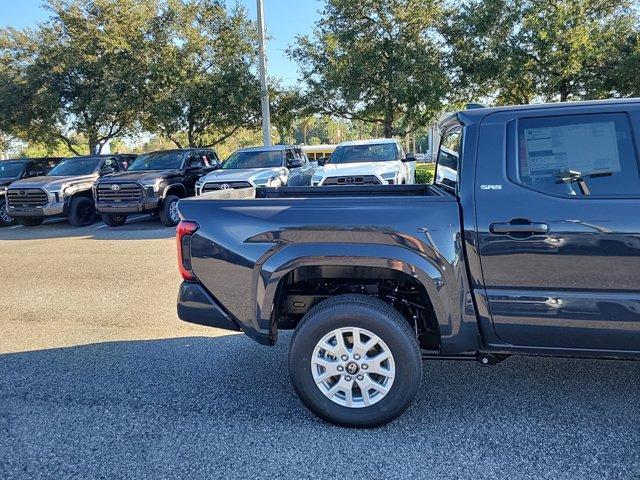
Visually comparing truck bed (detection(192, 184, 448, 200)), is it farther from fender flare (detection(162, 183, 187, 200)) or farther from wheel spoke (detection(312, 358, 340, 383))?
fender flare (detection(162, 183, 187, 200))

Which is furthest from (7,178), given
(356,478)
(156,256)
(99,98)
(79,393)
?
(356,478)

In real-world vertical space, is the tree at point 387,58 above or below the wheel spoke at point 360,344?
above

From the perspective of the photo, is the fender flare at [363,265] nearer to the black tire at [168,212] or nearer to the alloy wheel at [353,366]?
the alloy wheel at [353,366]

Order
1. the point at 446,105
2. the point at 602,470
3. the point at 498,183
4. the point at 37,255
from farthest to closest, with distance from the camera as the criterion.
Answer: the point at 446,105
the point at 37,255
the point at 498,183
the point at 602,470

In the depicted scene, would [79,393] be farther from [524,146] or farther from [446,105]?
[446,105]

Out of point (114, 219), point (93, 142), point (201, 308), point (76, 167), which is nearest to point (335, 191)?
point (201, 308)

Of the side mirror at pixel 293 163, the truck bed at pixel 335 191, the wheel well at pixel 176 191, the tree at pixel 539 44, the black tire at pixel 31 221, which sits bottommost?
the black tire at pixel 31 221

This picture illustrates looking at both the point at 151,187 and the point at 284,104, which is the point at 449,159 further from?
the point at 284,104

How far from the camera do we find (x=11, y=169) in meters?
14.3

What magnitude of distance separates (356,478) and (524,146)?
2122 mm

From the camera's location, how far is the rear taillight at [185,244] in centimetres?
305

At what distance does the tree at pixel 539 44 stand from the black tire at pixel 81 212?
43.8 feet

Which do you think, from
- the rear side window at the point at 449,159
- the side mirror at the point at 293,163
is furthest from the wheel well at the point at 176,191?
the rear side window at the point at 449,159

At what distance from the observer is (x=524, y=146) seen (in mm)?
2838
